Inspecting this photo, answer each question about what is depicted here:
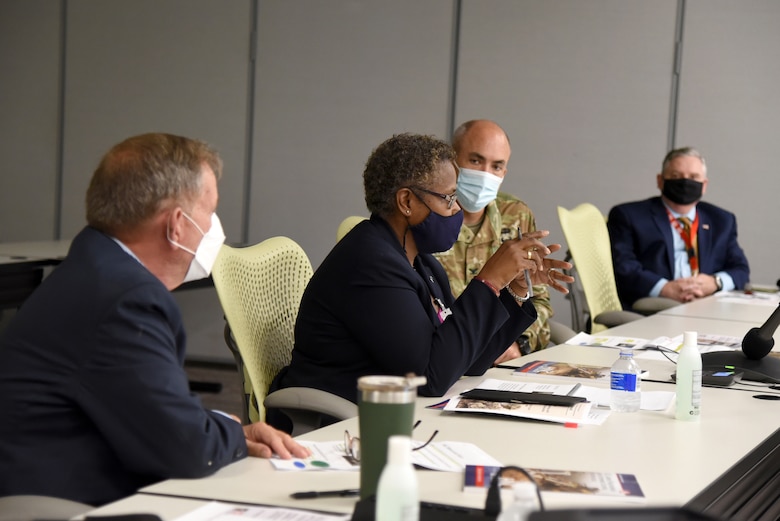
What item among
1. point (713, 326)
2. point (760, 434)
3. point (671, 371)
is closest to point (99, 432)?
point (760, 434)

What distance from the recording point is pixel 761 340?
2725 millimetres

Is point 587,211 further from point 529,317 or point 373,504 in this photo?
point 373,504

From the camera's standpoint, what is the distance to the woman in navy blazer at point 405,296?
2.43 metres

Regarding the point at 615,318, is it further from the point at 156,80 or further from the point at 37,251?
the point at 156,80

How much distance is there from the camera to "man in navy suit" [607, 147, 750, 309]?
5.10m

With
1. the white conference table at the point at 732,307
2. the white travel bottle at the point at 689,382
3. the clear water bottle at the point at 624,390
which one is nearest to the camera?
the white travel bottle at the point at 689,382

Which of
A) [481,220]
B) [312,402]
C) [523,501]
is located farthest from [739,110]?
[523,501]

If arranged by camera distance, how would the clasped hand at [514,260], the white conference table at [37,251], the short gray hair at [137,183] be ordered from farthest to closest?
1. the white conference table at [37,251]
2. the clasped hand at [514,260]
3. the short gray hair at [137,183]

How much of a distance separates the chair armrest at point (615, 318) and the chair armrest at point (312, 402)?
2.24 m

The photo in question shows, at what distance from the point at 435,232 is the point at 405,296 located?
0.81 ft

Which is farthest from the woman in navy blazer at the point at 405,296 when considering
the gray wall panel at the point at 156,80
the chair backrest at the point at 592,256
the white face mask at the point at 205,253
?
the gray wall panel at the point at 156,80

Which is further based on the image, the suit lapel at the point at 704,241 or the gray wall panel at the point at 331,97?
the gray wall panel at the point at 331,97

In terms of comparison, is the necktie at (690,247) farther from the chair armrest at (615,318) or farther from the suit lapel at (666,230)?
the chair armrest at (615,318)

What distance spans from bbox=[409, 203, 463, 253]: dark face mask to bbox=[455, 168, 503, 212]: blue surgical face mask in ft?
3.09
